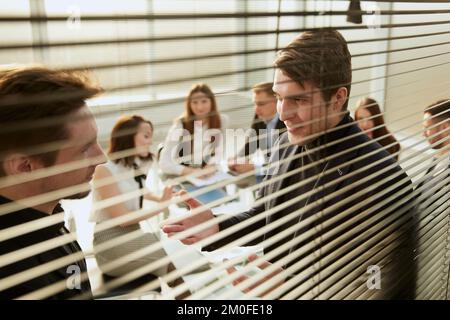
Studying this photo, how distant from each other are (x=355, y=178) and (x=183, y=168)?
219 centimetres

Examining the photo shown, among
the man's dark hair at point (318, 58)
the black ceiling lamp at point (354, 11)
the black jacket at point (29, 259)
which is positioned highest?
the black ceiling lamp at point (354, 11)

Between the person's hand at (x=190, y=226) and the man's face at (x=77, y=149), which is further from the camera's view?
the person's hand at (x=190, y=226)

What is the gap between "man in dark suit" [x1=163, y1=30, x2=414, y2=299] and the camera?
3.00 ft

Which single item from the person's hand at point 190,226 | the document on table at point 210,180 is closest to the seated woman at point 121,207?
the document on table at point 210,180

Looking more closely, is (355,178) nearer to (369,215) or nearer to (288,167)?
(369,215)

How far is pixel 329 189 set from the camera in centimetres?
118

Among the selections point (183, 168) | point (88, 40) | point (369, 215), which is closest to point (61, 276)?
point (88, 40)

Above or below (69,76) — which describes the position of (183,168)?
below

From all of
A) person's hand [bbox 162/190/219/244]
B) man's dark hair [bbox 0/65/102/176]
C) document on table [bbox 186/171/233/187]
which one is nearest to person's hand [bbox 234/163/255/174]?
document on table [bbox 186/171/233/187]

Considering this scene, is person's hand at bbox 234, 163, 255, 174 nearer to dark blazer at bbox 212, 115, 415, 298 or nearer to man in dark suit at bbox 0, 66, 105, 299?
dark blazer at bbox 212, 115, 415, 298

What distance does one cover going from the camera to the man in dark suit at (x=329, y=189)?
91 centimetres

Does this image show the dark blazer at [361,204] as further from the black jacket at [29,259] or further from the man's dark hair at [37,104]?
the man's dark hair at [37,104]

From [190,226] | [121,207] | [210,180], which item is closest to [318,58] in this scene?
[190,226]
